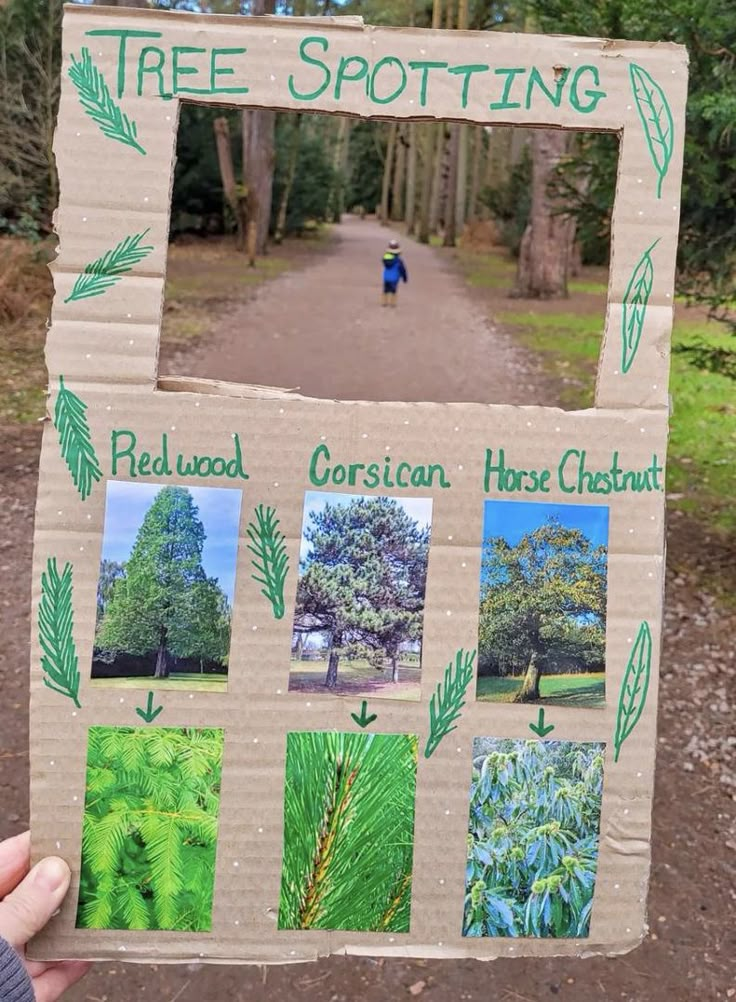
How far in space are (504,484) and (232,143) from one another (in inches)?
1020

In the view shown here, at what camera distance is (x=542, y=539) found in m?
1.35

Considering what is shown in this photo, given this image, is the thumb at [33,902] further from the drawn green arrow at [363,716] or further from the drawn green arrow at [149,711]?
the drawn green arrow at [363,716]

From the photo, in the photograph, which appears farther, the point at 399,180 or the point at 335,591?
the point at 399,180

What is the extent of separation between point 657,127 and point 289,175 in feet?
86.4

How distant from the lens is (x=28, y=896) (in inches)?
49.4

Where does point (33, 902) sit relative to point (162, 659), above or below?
below

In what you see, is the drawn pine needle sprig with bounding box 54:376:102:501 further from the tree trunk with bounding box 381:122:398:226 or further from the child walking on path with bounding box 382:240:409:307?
the tree trunk with bounding box 381:122:398:226

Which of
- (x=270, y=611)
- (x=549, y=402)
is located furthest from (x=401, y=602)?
(x=549, y=402)

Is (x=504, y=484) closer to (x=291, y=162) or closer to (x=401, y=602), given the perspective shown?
(x=401, y=602)

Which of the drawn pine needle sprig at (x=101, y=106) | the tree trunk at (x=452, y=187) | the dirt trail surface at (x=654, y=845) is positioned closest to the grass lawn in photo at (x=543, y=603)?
the drawn pine needle sprig at (x=101, y=106)

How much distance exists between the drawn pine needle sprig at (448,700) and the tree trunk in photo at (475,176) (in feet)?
109

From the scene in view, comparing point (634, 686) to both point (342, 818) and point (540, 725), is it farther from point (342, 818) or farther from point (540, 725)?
point (342, 818)

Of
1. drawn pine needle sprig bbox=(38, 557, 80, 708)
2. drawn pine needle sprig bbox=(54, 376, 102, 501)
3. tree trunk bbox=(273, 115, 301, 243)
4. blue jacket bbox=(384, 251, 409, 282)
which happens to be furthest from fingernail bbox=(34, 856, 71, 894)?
tree trunk bbox=(273, 115, 301, 243)

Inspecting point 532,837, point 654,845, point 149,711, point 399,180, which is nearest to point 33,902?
point 149,711
